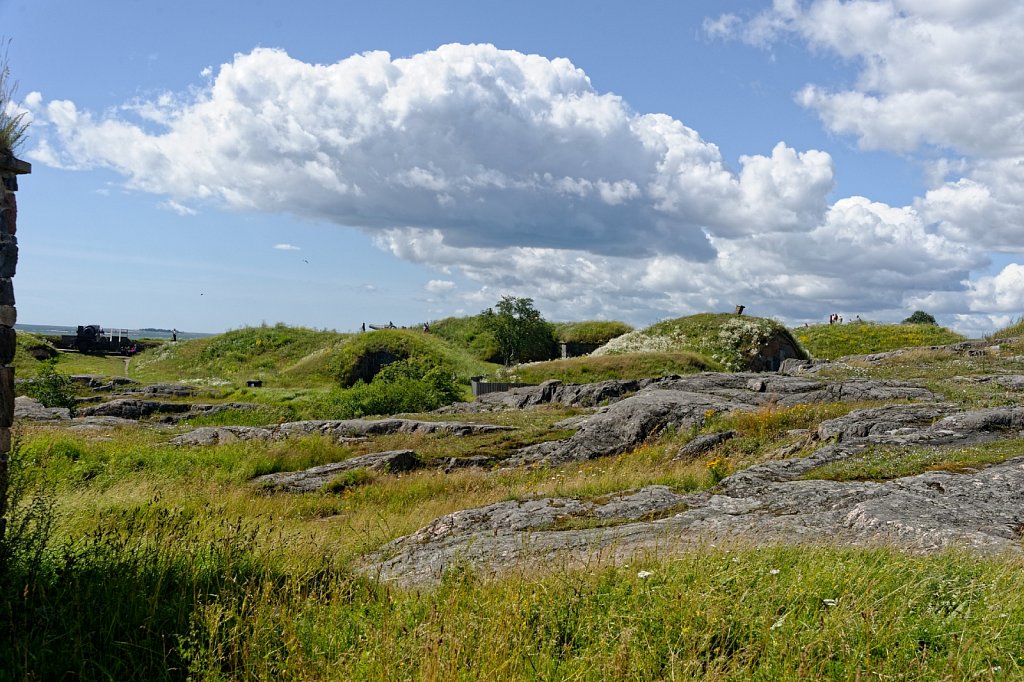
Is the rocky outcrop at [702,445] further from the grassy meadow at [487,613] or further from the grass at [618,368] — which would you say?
the grass at [618,368]

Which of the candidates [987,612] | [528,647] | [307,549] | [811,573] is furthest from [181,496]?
[987,612]

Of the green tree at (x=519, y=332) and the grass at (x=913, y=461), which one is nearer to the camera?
the grass at (x=913, y=461)

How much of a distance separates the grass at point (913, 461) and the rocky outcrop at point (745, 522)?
1.24 feet

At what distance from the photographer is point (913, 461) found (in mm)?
Result: 10070

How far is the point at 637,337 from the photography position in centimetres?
4534

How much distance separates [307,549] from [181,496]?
205 inches

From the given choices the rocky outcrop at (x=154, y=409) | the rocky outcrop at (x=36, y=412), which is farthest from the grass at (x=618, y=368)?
the rocky outcrop at (x=36, y=412)

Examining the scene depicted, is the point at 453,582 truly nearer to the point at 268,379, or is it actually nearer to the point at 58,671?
the point at 58,671

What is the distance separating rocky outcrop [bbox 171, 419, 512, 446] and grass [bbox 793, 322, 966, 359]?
36264mm

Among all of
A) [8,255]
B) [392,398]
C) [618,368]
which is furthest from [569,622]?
[618,368]

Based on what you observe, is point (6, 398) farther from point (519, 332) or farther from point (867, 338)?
point (867, 338)

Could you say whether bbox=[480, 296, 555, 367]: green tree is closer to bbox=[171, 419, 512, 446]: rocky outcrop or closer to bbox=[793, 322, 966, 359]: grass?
Result: bbox=[793, 322, 966, 359]: grass

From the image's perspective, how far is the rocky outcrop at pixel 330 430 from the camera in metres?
19.6

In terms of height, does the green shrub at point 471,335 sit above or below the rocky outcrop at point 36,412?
above
